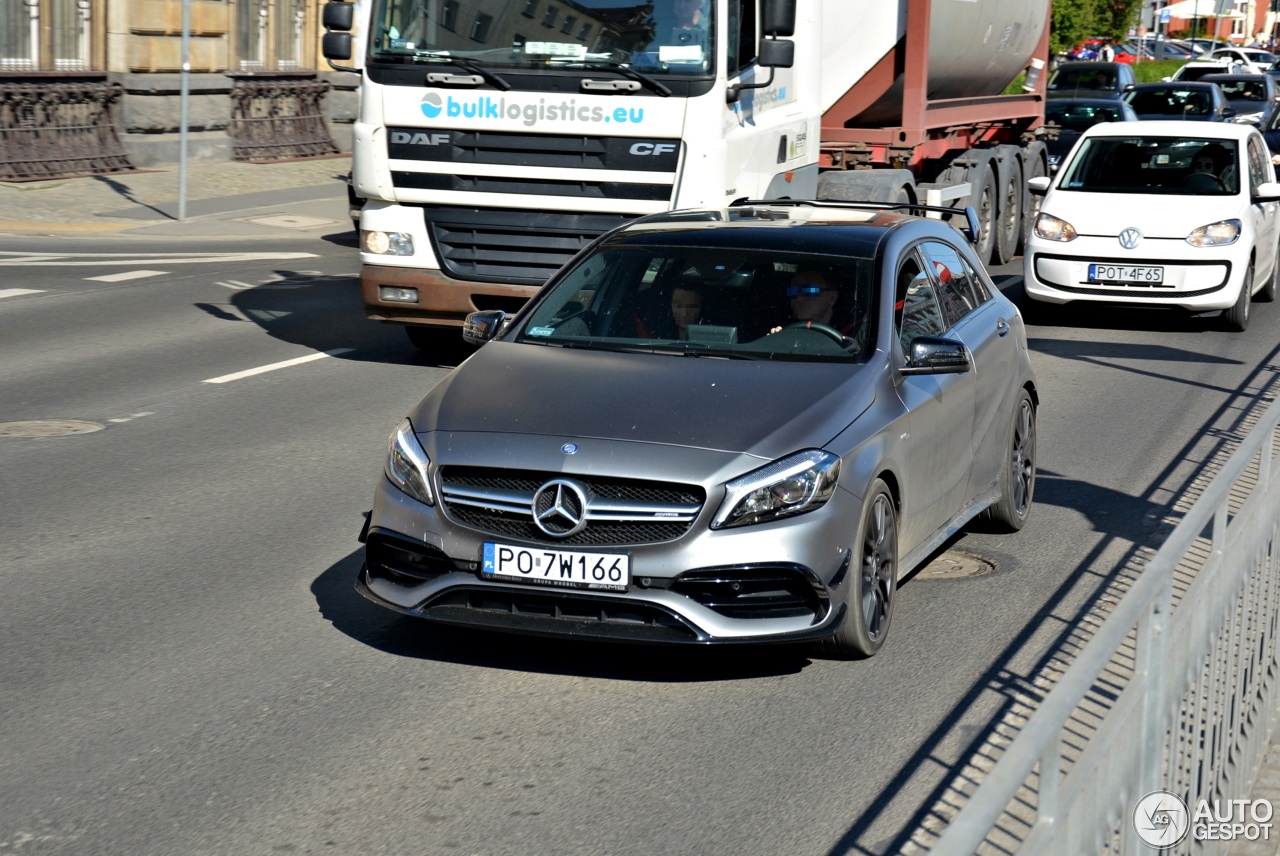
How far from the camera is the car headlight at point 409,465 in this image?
5.89 meters

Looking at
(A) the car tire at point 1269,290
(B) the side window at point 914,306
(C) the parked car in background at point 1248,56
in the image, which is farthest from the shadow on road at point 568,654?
(C) the parked car in background at point 1248,56

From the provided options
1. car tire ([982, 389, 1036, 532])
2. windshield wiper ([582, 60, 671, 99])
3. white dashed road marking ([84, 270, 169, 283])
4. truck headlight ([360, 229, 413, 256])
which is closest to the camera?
car tire ([982, 389, 1036, 532])

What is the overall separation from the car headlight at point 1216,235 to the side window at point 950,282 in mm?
7629

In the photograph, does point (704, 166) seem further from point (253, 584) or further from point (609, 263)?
point (253, 584)

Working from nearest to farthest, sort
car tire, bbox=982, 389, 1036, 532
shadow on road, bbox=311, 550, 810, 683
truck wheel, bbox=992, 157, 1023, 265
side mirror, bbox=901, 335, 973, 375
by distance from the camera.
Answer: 1. shadow on road, bbox=311, 550, 810, 683
2. side mirror, bbox=901, 335, 973, 375
3. car tire, bbox=982, 389, 1036, 532
4. truck wheel, bbox=992, 157, 1023, 265

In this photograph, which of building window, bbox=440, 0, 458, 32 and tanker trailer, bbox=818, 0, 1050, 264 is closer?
building window, bbox=440, 0, 458, 32

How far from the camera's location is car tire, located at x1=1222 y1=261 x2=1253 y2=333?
49.5 ft

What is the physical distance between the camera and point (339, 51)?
1292 centimetres

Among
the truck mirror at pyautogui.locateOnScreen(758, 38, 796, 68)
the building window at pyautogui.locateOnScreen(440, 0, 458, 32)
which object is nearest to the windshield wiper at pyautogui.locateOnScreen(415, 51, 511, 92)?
the building window at pyautogui.locateOnScreen(440, 0, 458, 32)

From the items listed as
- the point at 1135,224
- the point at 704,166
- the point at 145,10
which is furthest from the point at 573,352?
the point at 145,10

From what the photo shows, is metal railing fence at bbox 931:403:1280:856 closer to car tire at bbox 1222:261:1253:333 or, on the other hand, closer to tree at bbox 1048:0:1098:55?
car tire at bbox 1222:261:1253:333

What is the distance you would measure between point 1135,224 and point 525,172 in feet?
19.1

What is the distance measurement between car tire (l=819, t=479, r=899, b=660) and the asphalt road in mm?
105

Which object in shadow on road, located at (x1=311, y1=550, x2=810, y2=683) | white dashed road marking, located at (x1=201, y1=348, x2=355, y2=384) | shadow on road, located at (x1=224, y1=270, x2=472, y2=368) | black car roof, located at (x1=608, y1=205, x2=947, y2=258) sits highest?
black car roof, located at (x1=608, y1=205, x2=947, y2=258)
